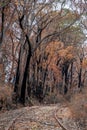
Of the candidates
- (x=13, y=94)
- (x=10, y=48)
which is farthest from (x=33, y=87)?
(x=13, y=94)

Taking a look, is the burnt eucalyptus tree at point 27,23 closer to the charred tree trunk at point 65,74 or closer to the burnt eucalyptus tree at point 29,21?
the burnt eucalyptus tree at point 29,21

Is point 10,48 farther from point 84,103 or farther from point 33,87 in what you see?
point 84,103

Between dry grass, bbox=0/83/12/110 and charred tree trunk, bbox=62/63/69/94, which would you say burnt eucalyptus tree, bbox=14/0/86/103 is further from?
charred tree trunk, bbox=62/63/69/94

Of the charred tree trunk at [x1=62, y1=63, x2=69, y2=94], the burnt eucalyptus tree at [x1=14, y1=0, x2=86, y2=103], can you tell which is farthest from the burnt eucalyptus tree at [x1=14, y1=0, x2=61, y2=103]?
the charred tree trunk at [x1=62, y1=63, x2=69, y2=94]

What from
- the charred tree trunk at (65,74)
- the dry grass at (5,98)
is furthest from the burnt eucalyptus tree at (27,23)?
the charred tree trunk at (65,74)

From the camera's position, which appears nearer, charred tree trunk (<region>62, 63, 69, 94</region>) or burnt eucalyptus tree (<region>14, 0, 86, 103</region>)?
burnt eucalyptus tree (<region>14, 0, 86, 103</region>)

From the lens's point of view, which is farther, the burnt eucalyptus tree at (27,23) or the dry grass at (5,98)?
the burnt eucalyptus tree at (27,23)

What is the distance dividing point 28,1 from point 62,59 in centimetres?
2626

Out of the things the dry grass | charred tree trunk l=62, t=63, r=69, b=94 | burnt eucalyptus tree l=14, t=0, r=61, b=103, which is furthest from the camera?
charred tree trunk l=62, t=63, r=69, b=94

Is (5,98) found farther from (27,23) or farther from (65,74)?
(65,74)

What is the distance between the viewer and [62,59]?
50219 mm

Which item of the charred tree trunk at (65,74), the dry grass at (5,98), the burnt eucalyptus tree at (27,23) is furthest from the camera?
the charred tree trunk at (65,74)

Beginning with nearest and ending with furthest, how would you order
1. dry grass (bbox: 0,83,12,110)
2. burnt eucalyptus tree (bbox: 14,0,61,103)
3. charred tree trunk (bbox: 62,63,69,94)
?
dry grass (bbox: 0,83,12,110)
burnt eucalyptus tree (bbox: 14,0,61,103)
charred tree trunk (bbox: 62,63,69,94)

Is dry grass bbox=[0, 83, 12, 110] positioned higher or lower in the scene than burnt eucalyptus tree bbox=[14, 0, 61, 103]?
lower
